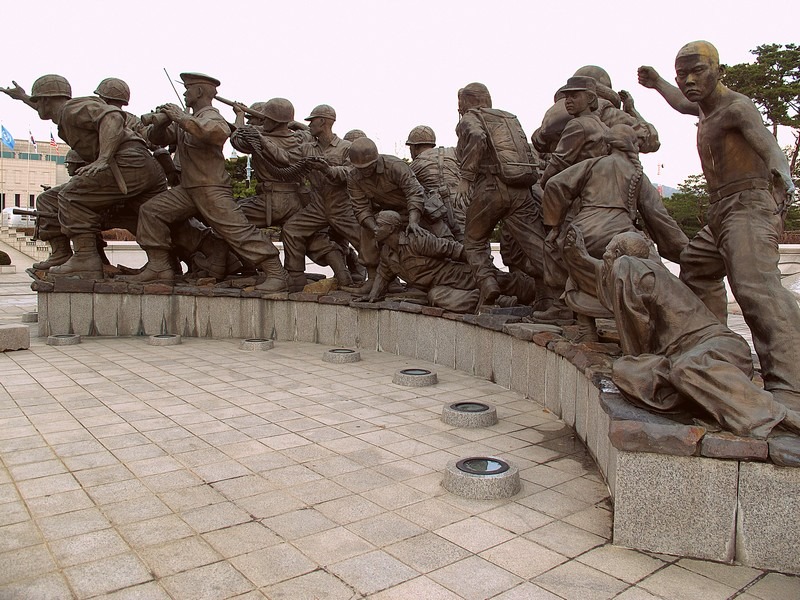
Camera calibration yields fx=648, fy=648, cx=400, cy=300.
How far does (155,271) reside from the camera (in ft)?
30.1

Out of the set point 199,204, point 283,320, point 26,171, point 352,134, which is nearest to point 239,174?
point 352,134

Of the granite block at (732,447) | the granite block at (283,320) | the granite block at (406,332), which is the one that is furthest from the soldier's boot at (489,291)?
the granite block at (732,447)

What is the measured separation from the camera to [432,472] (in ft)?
13.1

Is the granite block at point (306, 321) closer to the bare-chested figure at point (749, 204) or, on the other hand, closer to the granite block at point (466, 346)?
the granite block at point (466, 346)

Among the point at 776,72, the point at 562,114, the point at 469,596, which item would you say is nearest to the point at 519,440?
the point at 469,596

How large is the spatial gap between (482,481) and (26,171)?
61.8 meters

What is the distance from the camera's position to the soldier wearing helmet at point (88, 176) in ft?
27.6

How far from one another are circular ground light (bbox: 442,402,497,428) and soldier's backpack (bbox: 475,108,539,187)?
2754mm

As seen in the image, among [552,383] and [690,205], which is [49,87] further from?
[690,205]

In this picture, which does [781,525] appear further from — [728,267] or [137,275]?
[137,275]

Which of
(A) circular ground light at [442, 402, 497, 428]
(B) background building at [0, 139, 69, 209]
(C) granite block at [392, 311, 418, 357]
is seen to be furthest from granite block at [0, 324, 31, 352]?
(B) background building at [0, 139, 69, 209]

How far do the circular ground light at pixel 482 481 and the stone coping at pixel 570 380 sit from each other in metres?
0.55

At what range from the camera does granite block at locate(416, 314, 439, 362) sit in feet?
24.8

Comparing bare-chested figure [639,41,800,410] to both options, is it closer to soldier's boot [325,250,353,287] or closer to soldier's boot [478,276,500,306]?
soldier's boot [478,276,500,306]
